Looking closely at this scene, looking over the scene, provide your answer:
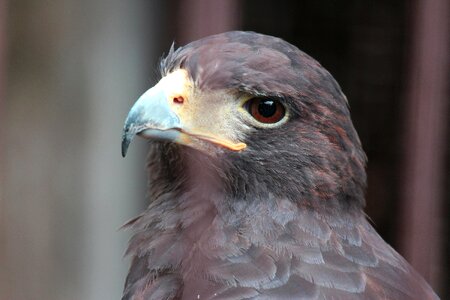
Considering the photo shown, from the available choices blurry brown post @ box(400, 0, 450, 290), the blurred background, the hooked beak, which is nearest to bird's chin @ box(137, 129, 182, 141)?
the hooked beak

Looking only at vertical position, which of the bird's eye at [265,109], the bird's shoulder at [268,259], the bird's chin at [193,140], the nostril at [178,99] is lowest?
the bird's shoulder at [268,259]

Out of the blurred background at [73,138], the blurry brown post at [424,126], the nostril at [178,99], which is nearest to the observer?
the nostril at [178,99]

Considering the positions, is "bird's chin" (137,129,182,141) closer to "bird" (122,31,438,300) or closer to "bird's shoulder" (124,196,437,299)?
"bird" (122,31,438,300)

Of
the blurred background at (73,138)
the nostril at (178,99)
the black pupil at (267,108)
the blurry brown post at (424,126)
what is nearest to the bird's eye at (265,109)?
the black pupil at (267,108)

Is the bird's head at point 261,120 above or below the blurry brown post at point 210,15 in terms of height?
below

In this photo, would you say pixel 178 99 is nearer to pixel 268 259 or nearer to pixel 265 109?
pixel 265 109

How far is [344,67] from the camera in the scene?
360 centimetres

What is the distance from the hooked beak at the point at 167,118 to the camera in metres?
1.72

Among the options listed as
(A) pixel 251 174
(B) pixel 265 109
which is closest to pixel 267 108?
(B) pixel 265 109

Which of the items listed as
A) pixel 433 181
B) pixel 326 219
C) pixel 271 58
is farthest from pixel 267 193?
pixel 433 181

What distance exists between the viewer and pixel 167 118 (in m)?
1.75

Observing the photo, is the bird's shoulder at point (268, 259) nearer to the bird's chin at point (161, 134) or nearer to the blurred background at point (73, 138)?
the bird's chin at point (161, 134)

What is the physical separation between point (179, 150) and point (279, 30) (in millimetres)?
1830

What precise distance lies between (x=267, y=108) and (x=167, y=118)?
200 millimetres
